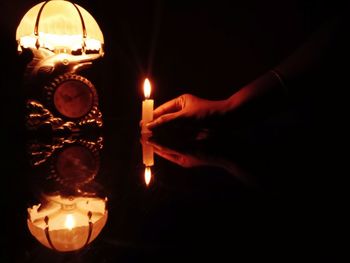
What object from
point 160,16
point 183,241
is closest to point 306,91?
point 183,241

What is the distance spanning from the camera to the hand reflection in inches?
22.0

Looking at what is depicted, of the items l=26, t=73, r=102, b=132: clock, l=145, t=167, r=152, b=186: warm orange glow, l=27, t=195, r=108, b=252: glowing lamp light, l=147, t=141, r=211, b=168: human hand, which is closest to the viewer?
l=27, t=195, r=108, b=252: glowing lamp light

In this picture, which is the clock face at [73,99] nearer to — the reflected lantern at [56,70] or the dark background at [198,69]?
the reflected lantern at [56,70]

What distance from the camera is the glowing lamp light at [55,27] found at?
104cm

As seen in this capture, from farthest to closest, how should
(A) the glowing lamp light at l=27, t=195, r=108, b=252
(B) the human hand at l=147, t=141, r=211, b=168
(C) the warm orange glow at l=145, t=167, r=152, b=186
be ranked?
(B) the human hand at l=147, t=141, r=211, b=168
(C) the warm orange glow at l=145, t=167, r=152, b=186
(A) the glowing lamp light at l=27, t=195, r=108, b=252

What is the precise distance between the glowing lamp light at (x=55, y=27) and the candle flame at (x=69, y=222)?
2.71 feet

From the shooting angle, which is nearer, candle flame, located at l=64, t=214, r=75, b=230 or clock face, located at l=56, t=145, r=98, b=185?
candle flame, located at l=64, t=214, r=75, b=230

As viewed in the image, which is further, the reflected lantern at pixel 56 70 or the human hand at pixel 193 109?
the reflected lantern at pixel 56 70

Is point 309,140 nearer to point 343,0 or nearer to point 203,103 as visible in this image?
point 203,103

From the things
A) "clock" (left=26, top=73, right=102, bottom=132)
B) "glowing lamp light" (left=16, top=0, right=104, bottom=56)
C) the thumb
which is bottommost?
the thumb

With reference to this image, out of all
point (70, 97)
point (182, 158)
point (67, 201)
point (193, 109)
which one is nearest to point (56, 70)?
point (70, 97)

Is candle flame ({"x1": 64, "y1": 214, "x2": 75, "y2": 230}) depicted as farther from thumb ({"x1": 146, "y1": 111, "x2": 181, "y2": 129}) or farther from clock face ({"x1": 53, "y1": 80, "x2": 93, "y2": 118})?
clock face ({"x1": 53, "y1": 80, "x2": 93, "y2": 118})

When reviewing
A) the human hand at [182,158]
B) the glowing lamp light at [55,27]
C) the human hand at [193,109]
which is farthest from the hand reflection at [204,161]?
the glowing lamp light at [55,27]

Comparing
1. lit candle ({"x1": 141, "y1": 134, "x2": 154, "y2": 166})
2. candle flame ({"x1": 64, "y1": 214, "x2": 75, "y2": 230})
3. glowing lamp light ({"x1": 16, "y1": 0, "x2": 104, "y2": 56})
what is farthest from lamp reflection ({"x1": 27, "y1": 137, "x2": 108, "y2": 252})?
glowing lamp light ({"x1": 16, "y1": 0, "x2": 104, "y2": 56})
